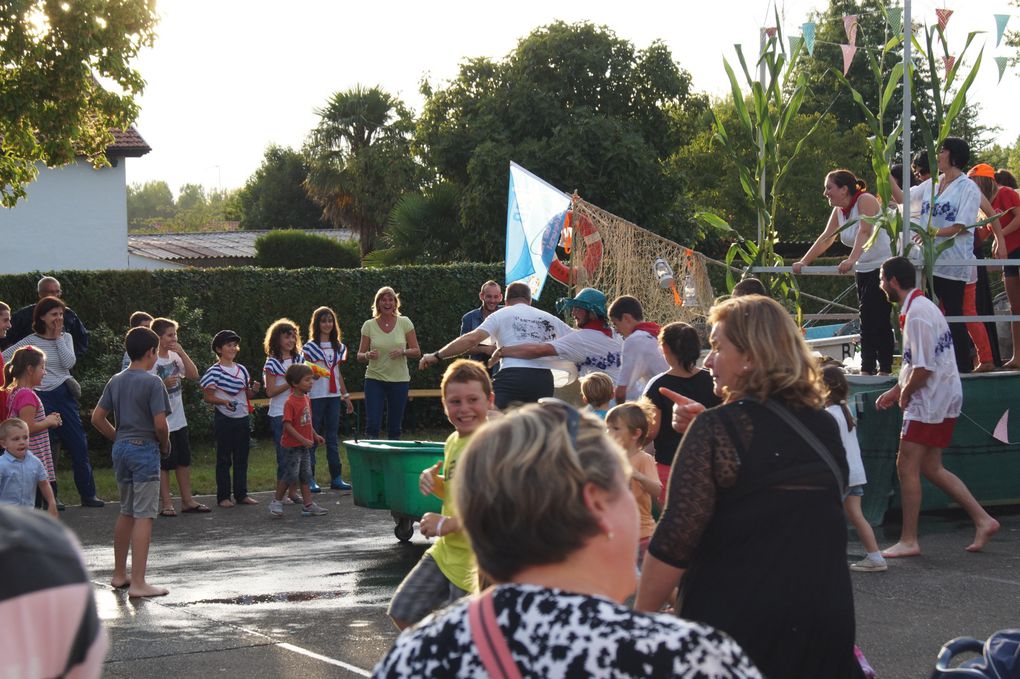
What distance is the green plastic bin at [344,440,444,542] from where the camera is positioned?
345 inches

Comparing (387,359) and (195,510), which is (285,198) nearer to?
(387,359)

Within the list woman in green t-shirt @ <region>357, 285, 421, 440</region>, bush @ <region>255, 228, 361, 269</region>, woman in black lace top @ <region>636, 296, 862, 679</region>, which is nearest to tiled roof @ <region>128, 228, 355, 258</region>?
bush @ <region>255, 228, 361, 269</region>

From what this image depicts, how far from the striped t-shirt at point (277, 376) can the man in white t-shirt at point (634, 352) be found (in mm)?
4810

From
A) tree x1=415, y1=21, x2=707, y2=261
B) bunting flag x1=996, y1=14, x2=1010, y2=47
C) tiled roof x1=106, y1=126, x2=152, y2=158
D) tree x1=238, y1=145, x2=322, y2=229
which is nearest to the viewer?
bunting flag x1=996, y1=14, x2=1010, y2=47

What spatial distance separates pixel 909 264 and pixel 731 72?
2494mm

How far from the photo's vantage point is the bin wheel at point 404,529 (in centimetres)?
984

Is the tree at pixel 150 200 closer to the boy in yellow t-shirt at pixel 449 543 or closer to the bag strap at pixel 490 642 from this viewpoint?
the boy in yellow t-shirt at pixel 449 543

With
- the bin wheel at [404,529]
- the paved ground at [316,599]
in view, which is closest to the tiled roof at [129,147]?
the paved ground at [316,599]

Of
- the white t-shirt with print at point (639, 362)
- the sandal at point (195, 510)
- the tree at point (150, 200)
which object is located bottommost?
the sandal at point (195, 510)

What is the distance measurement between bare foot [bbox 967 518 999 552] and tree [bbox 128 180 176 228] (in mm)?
166514

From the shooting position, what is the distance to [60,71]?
13.4 meters

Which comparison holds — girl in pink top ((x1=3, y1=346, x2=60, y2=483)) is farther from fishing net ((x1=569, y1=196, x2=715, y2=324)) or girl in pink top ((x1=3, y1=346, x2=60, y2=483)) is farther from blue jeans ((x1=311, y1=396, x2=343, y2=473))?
fishing net ((x1=569, y1=196, x2=715, y2=324))

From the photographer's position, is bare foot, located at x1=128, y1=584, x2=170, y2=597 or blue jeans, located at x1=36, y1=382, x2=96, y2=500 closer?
bare foot, located at x1=128, y1=584, x2=170, y2=597

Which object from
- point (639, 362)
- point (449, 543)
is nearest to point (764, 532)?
point (449, 543)
